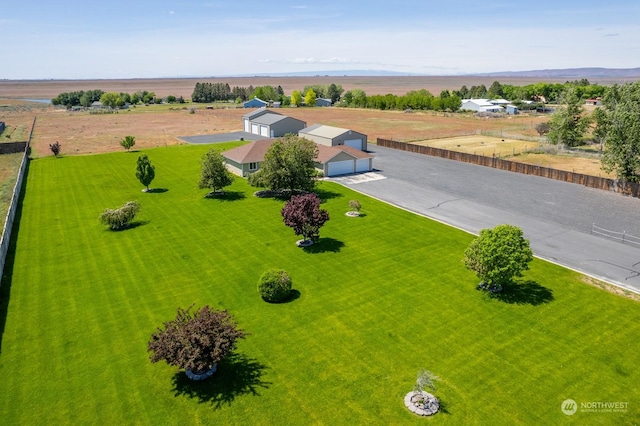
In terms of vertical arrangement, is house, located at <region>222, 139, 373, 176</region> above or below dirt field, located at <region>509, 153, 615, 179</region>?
above

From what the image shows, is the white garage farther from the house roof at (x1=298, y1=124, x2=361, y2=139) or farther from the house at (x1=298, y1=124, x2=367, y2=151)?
the house roof at (x1=298, y1=124, x2=361, y2=139)

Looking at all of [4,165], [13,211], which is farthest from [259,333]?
[4,165]

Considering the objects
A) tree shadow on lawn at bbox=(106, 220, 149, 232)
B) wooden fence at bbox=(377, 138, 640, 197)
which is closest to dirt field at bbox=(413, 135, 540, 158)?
wooden fence at bbox=(377, 138, 640, 197)

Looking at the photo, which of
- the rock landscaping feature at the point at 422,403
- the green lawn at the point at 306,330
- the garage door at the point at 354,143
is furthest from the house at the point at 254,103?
the rock landscaping feature at the point at 422,403

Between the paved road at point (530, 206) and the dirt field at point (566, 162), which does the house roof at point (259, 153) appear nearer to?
the paved road at point (530, 206)

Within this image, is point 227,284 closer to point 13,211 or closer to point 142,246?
point 142,246

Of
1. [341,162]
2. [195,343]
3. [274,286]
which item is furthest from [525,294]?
[341,162]
